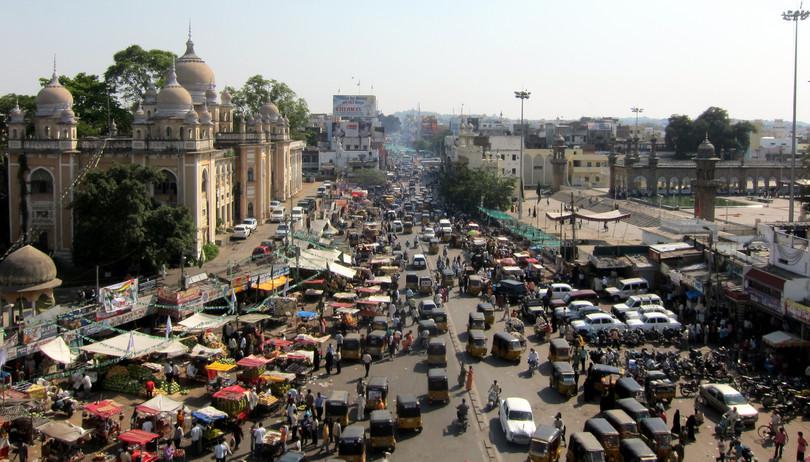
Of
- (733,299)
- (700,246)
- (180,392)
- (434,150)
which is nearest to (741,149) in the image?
(700,246)

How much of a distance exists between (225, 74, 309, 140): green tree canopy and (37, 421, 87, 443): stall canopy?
5266 cm

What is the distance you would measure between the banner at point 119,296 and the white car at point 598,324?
15333 millimetres

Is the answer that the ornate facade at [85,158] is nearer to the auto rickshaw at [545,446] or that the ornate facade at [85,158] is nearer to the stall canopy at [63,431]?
the stall canopy at [63,431]

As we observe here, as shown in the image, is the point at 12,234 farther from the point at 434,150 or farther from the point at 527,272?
the point at 434,150

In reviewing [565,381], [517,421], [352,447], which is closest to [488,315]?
[565,381]

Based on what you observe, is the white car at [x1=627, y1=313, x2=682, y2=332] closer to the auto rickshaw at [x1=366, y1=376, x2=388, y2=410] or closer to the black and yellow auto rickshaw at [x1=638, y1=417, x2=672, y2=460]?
the black and yellow auto rickshaw at [x1=638, y1=417, x2=672, y2=460]

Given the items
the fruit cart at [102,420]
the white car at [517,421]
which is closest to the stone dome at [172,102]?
the fruit cart at [102,420]

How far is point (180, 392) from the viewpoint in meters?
22.8

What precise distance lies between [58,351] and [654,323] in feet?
63.7

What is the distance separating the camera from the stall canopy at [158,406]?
64.2 feet

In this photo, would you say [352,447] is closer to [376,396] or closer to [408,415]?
[408,415]

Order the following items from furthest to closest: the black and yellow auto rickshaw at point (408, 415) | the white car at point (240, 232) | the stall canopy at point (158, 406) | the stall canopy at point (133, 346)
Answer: the white car at point (240, 232) → the stall canopy at point (133, 346) → the black and yellow auto rickshaw at point (408, 415) → the stall canopy at point (158, 406)

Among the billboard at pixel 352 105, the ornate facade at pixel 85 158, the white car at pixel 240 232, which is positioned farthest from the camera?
the billboard at pixel 352 105

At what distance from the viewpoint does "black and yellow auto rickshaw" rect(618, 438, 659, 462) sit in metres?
16.8
